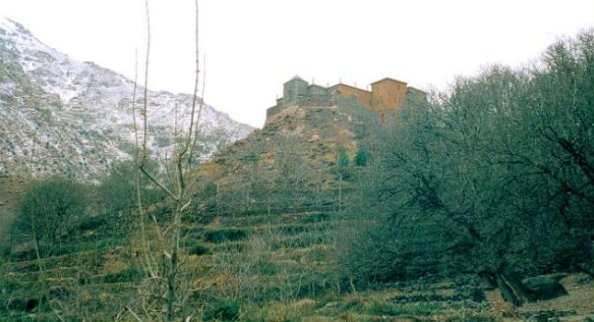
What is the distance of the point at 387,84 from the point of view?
225 ft

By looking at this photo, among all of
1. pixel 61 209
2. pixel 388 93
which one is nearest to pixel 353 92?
pixel 388 93

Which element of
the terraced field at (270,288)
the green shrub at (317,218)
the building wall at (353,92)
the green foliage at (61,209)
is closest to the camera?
the terraced field at (270,288)

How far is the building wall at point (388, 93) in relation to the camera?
6831 centimetres

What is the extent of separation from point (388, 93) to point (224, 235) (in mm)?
37615

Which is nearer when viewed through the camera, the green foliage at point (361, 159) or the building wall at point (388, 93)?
the green foliage at point (361, 159)

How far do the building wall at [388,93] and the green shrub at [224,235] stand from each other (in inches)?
1407

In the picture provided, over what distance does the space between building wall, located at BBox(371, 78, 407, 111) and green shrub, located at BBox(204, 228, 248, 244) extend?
35746mm

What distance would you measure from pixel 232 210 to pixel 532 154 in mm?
34606

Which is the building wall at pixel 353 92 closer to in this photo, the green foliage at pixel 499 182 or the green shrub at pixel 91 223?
the green shrub at pixel 91 223

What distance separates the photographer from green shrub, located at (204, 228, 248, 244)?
3869cm

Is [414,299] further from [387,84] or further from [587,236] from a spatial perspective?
[387,84]

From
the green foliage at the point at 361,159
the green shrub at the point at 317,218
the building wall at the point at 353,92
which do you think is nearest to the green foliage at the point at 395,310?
the green shrub at the point at 317,218

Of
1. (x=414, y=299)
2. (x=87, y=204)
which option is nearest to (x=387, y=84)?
(x=87, y=204)

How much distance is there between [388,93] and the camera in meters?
68.4
